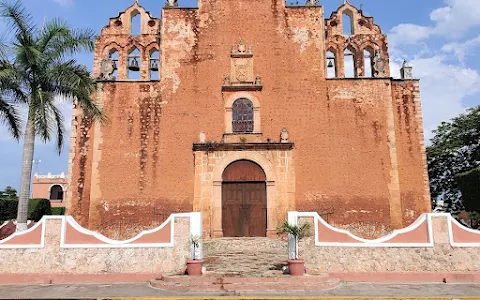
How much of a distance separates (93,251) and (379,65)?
12302 millimetres

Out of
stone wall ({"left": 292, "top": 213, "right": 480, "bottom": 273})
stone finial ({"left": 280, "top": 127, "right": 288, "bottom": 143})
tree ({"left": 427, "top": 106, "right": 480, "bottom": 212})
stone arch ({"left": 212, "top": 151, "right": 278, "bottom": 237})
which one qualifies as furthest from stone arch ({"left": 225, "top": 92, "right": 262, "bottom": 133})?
tree ({"left": 427, "top": 106, "right": 480, "bottom": 212})

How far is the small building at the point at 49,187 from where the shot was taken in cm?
4422

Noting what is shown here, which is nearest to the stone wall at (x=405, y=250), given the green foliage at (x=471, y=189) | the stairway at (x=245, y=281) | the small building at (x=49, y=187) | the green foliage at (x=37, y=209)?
the stairway at (x=245, y=281)

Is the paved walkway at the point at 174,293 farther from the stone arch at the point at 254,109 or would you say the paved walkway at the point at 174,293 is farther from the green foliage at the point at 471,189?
the green foliage at the point at 471,189

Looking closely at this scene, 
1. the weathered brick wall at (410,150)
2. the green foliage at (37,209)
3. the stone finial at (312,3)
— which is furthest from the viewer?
the green foliage at (37,209)

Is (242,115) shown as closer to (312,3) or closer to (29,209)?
(312,3)

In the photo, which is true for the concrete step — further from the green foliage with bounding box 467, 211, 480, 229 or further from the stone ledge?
the green foliage with bounding box 467, 211, 480, 229

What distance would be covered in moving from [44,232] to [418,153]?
12707mm

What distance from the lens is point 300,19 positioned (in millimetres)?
16750

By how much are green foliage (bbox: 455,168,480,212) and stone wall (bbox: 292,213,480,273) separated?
8.76m

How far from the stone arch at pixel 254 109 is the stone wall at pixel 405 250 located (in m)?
6.44

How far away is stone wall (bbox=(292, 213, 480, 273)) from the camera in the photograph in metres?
10.0

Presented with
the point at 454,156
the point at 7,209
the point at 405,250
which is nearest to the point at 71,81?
the point at 405,250

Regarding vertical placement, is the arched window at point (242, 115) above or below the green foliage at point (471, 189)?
above
